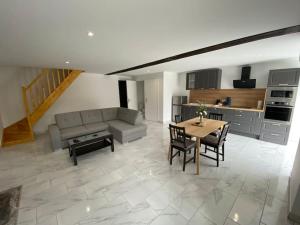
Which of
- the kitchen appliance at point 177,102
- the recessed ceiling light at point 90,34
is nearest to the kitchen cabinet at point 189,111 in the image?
the kitchen appliance at point 177,102

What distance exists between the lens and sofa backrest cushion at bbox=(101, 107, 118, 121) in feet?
16.0

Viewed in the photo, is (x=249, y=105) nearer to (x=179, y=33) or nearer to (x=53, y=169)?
(x=179, y=33)

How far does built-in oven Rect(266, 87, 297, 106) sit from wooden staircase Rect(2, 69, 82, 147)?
6323 mm

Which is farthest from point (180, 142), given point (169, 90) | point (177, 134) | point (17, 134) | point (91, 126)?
point (17, 134)

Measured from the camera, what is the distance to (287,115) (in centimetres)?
351

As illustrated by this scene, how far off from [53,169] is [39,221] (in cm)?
122

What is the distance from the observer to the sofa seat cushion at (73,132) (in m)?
3.58

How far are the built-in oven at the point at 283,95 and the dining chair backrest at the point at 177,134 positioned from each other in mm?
3085

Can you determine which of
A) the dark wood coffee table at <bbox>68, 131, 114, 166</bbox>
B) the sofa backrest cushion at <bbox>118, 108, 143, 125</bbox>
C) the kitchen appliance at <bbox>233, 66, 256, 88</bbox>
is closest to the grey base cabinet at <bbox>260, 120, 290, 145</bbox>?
the kitchen appliance at <bbox>233, 66, 256, 88</bbox>

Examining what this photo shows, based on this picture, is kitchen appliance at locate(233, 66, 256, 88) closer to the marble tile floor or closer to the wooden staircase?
the marble tile floor

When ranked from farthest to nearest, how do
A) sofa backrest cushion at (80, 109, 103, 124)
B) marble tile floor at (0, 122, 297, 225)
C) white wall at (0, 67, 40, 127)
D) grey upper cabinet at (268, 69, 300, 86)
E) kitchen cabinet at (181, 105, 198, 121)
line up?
1. kitchen cabinet at (181, 105, 198, 121)
2. sofa backrest cushion at (80, 109, 103, 124)
3. white wall at (0, 67, 40, 127)
4. grey upper cabinet at (268, 69, 300, 86)
5. marble tile floor at (0, 122, 297, 225)

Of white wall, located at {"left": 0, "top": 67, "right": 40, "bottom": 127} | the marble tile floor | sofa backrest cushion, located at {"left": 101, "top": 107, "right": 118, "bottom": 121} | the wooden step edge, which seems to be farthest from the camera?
sofa backrest cushion, located at {"left": 101, "top": 107, "right": 118, "bottom": 121}

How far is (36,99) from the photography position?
4.86m

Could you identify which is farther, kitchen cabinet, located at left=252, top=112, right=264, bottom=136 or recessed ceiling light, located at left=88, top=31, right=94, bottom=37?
kitchen cabinet, located at left=252, top=112, right=264, bottom=136
